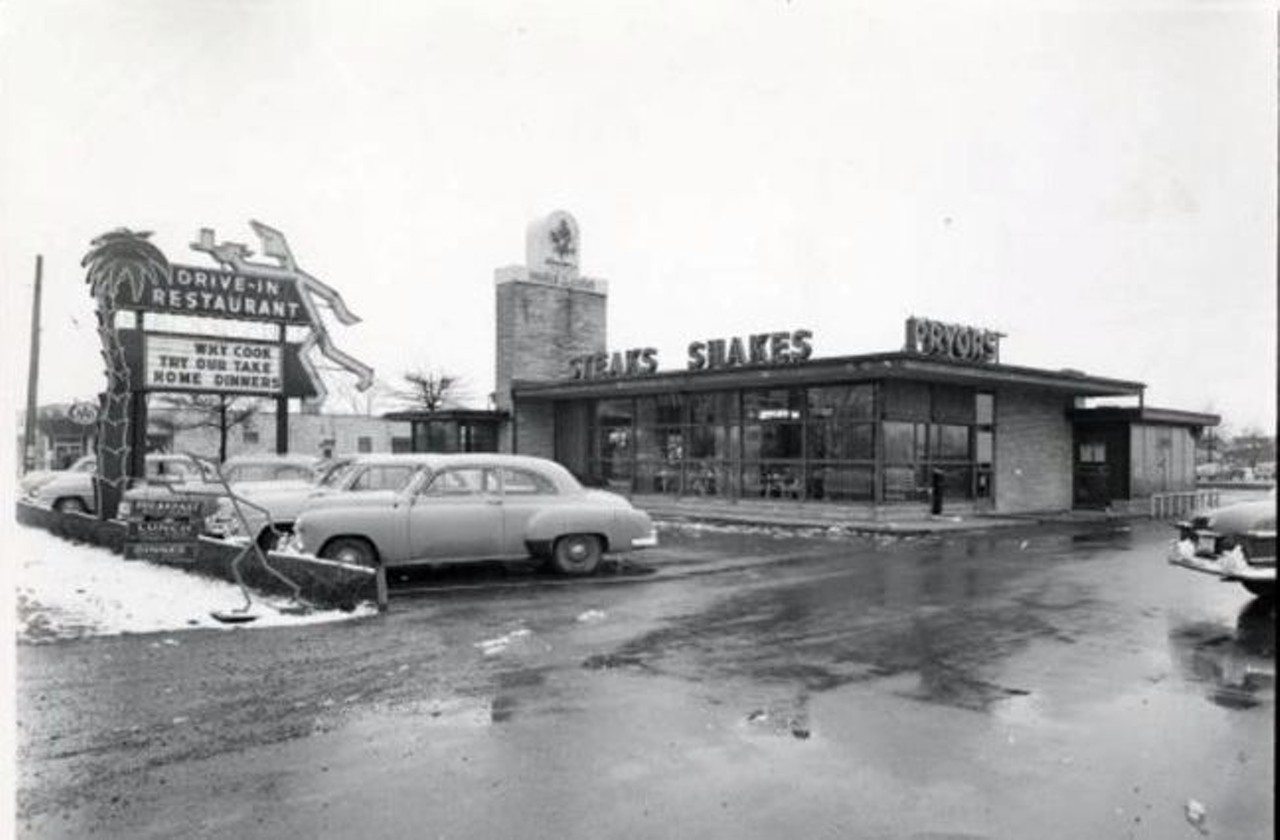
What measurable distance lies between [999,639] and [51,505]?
70.0 feet

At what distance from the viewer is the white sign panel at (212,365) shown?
16578mm

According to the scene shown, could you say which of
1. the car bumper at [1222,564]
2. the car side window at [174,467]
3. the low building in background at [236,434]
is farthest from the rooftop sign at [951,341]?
the low building in background at [236,434]

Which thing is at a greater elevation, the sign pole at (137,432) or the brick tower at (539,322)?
the brick tower at (539,322)

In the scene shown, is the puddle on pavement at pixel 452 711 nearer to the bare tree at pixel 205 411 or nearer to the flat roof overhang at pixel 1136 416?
the flat roof overhang at pixel 1136 416

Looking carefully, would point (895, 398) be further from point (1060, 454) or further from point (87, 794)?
point (87, 794)

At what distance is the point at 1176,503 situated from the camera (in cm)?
2533

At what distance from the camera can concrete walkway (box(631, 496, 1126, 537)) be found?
19078 mm

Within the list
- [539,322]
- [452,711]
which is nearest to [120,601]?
[452,711]

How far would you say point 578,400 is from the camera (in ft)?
92.5

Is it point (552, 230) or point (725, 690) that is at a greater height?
point (552, 230)

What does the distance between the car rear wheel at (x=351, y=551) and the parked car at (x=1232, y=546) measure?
8.17 meters

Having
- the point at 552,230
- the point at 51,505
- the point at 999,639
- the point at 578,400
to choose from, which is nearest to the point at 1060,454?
the point at 578,400

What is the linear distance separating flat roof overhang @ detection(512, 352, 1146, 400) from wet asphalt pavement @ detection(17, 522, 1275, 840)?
382 inches

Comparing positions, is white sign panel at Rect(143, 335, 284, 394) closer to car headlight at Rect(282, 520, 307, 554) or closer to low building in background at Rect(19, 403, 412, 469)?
car headlight at Rect(282, 520, 307, 554)
